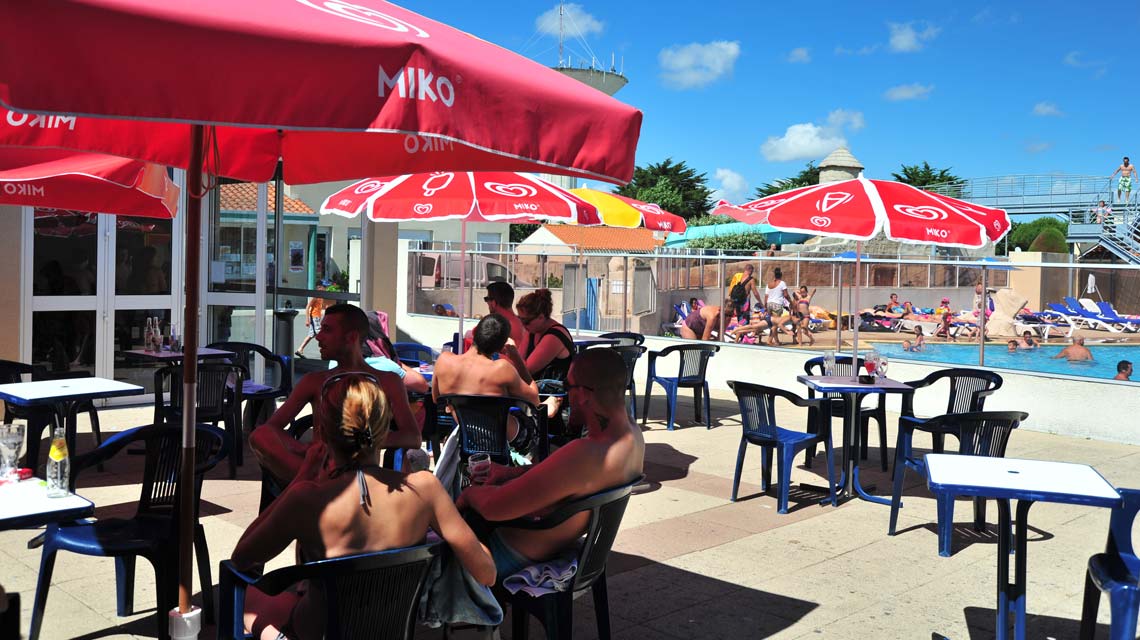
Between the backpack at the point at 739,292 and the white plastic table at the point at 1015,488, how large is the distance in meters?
9.82

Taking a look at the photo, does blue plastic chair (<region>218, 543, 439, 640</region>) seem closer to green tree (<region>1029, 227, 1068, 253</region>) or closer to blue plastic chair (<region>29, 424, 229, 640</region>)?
blue plastic chair (<region>29, 424, 229, 640</region>)

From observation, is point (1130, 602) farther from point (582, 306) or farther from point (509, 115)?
point (582, 306)

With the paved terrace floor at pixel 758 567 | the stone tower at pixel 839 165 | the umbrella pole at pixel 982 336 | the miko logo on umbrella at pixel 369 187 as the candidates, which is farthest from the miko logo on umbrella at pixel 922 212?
the stone tower at pixel 839 165

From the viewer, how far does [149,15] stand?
240cm

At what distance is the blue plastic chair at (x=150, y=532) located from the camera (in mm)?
3830

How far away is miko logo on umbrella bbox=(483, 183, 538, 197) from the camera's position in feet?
26.4

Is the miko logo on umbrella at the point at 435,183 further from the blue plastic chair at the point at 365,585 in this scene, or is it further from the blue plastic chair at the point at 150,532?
the blue plastic chair at the point at 365,585

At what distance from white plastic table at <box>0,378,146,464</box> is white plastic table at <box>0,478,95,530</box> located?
2363 mm

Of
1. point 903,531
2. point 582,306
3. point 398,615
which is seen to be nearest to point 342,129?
point 398,615

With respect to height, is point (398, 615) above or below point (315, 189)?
below

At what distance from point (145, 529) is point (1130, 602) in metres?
3.75

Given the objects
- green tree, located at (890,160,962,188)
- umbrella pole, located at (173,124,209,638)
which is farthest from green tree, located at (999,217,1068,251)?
umbrella pole, located at (173,124,209,638)

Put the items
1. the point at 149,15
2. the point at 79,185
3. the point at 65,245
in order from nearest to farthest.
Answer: the point at 149,15 → the point at 79,185 → the point at 65,245

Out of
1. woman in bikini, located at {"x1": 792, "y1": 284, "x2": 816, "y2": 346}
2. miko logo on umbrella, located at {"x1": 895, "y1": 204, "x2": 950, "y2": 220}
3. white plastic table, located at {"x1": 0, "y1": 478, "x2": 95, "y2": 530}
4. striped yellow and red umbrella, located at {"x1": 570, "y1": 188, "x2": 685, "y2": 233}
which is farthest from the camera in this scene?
woman in bikini, located at {"x1": 792, "y1": 284, "x2": 816, "y2": 346}
